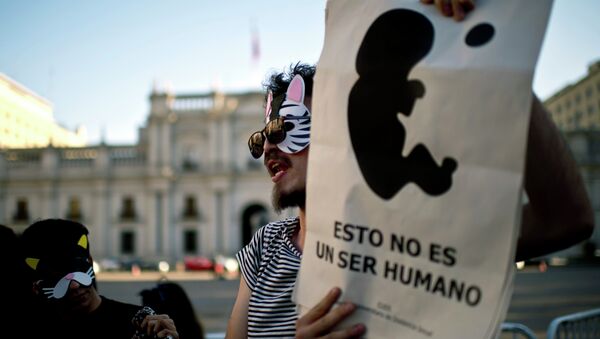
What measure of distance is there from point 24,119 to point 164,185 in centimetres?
2617

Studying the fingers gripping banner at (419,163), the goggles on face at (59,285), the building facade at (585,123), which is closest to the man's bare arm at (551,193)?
the fingers gripping banner at (419,163)

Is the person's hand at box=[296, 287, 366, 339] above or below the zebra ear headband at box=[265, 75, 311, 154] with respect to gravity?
below

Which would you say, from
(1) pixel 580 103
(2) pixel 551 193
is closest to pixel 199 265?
(2) pixel 551 193

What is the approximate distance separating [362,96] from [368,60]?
81 millimetres

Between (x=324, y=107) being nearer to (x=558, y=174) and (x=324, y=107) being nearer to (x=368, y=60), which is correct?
(x=368, y=60)

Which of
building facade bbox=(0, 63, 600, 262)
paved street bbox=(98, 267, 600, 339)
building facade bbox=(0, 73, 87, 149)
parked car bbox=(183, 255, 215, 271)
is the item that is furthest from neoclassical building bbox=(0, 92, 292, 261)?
paved street bbox=(98, 267, 600, 339)

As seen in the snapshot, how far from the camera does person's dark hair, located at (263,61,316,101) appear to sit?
1.66m

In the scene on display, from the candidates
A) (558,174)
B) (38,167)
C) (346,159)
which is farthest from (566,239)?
(38,167)

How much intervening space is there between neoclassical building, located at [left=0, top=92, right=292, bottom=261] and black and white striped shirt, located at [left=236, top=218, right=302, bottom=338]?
34.3m

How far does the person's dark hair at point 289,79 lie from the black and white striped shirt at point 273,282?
18.6 inches

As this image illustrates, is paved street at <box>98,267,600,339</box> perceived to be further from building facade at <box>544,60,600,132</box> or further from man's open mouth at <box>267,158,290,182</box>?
building facade at <box>544,60,600,132</box>

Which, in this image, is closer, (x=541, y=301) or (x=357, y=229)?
(x=357, y=229)

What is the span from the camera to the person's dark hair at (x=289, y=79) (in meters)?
1.66

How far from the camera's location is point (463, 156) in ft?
3.07
